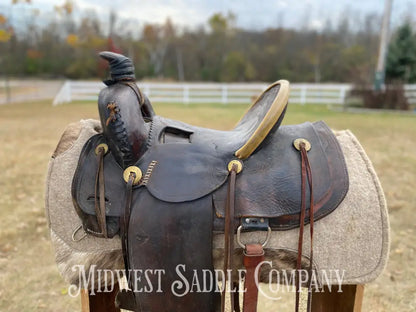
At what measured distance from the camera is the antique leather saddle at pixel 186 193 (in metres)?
0.93

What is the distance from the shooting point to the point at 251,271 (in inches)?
37.1

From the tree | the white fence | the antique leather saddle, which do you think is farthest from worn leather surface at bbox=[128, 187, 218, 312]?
the tree

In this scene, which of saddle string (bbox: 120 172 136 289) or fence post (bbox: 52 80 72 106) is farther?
fence post (bbox: 52 80 72 106)

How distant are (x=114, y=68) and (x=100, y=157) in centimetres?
28

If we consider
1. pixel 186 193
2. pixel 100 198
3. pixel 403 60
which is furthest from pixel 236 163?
pixel 403 60

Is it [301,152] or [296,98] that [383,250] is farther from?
[296,98]

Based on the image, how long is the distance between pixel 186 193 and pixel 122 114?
0.30 metres

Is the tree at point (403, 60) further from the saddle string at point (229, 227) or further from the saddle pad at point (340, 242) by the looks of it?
the saddle string at point (229, 227)

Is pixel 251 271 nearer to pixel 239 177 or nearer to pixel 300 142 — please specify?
pixel 239 177

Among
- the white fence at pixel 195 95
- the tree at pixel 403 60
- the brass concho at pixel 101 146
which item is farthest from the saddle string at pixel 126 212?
the tree at pixel 403 60

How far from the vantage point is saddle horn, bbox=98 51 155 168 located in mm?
945

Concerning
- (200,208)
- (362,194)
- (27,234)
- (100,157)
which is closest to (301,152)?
(362,194)

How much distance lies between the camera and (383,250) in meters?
0.97

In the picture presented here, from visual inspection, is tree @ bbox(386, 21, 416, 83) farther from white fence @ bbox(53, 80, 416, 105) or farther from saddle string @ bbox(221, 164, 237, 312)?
A: saddle string @ bbox(221, 164, 237, 312)
